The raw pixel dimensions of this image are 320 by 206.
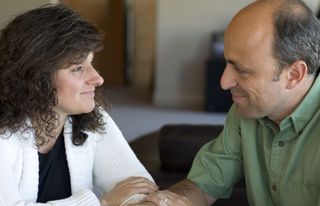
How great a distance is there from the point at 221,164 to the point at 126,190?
30 centimetres

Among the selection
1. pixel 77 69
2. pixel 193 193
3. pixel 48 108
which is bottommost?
pixel 193 193

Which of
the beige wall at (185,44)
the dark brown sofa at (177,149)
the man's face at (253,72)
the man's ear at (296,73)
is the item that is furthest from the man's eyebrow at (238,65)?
the beige wall at (185,44)

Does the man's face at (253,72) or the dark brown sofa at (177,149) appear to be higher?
the man's face at (253,72)

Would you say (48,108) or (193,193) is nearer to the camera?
(48,108)

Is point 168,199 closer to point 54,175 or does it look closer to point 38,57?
point 54,175

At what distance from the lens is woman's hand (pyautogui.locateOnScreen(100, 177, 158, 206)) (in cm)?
151

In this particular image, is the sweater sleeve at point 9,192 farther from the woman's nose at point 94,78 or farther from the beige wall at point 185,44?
the beige wall at point 185,44

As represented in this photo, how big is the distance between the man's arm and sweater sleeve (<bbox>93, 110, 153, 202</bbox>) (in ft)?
0.39

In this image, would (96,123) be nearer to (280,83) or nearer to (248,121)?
(248,121)

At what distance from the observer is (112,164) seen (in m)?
1.65

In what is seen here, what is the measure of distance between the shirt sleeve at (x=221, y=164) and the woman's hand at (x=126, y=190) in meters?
0.14

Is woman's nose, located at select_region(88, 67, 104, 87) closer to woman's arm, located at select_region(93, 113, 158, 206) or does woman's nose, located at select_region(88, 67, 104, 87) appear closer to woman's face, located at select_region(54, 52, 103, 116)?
woman's face, located at select_region(54, 52, 103, 116)

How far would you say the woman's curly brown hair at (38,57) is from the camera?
1.39 meters

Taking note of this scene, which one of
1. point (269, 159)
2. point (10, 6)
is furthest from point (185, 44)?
point (269, 159)
